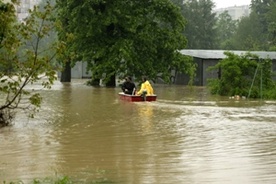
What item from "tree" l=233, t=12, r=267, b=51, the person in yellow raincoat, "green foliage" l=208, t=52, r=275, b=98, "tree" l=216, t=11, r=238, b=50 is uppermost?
"tree" l=216, t=11, r=238, b=50

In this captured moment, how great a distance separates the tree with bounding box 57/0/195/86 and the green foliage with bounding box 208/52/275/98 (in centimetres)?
782

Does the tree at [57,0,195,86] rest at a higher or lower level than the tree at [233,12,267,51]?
lower

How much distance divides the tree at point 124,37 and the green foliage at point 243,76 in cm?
782

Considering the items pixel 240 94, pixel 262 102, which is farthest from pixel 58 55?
pixel 240 94

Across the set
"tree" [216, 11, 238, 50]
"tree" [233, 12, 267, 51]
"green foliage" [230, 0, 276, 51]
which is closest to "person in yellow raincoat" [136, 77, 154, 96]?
"green foliage" [230, 0, 276, 51]

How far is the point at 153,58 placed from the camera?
4419cm

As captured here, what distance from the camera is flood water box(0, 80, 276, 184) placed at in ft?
36.4

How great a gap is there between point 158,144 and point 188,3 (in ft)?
253

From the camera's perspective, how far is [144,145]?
595 inches

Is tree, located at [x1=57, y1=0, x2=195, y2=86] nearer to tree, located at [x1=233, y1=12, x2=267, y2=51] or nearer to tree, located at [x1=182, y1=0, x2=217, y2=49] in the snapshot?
tree, located at [x1=182, y1=0, x2=217, y2=49]

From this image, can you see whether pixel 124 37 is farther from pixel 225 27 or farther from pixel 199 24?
pixel 225 27

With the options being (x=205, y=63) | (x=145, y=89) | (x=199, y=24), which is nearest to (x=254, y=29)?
(x=199, y=24)

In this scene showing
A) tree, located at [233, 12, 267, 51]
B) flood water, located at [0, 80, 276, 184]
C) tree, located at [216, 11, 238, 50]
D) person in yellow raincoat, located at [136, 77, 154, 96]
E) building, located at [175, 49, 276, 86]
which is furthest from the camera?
tree, located at [216, 11, 238, 50]

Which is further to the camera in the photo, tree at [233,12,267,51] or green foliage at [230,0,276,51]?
tree at [233,12,267,51]
